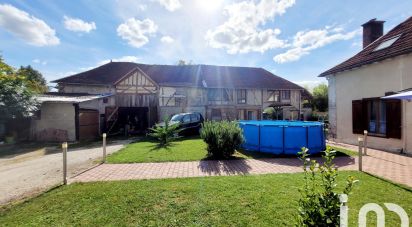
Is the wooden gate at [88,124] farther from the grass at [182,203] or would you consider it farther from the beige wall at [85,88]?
the grass at [182,203]

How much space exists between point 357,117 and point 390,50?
11.2 feet

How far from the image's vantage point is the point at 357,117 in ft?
36.4

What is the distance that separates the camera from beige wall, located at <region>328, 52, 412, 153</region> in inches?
346

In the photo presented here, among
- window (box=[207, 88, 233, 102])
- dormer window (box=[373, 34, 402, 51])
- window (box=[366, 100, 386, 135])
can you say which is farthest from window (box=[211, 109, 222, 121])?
dormer window (box=[373, 34, 402, 51])

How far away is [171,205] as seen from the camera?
4.17 m

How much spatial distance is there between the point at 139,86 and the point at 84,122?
553cm

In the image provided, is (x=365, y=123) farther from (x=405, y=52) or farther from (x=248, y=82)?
(x=248, y=82)

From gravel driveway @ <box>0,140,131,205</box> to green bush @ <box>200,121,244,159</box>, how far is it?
14.2 feet

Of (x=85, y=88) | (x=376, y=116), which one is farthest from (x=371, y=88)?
(x=85, y=88)

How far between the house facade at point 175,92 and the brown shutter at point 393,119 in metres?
12.9

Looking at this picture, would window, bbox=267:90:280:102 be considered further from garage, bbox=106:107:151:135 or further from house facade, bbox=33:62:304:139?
garage, bbox=106:107:151:135

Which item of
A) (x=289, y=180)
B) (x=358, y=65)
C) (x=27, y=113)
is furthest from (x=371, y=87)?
(x=27, y=113)

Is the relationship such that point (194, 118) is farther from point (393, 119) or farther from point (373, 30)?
point (373, 30)

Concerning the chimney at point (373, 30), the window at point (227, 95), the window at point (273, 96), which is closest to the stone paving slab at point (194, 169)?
the chimney at point (373, 30)
